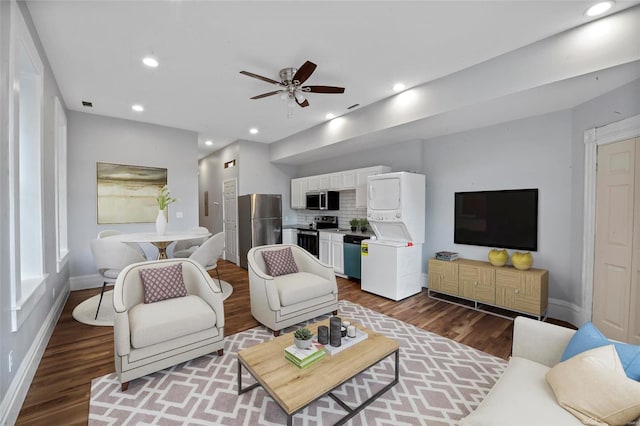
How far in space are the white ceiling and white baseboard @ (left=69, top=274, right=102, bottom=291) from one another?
281cm

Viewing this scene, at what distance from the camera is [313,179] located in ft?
20.1

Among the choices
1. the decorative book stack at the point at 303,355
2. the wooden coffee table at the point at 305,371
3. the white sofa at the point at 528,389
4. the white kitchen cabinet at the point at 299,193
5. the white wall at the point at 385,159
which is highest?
the white wall at the point at 385,159

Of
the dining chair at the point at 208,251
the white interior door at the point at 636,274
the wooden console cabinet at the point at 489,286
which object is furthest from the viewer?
the dining chair at the point at 208,251

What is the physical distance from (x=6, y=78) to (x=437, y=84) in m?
3.76

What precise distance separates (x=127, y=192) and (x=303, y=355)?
4759 millimetres

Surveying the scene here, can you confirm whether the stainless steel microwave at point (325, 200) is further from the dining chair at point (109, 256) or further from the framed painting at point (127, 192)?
the dining chair at point (109, 256)

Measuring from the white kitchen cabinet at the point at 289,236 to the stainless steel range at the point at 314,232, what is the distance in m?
0.18

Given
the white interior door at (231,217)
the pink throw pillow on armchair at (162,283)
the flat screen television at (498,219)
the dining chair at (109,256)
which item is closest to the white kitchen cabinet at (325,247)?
the white interior door at (231,217)

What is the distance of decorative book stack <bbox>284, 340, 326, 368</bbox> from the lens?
1.80 m

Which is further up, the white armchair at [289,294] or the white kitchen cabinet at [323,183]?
the white kitchen cabinet at [323,183]

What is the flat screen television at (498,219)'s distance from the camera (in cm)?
350

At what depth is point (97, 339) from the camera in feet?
9.41

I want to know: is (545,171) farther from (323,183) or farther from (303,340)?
(323,183)

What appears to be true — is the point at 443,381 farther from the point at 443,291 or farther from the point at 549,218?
the point at 549,218
